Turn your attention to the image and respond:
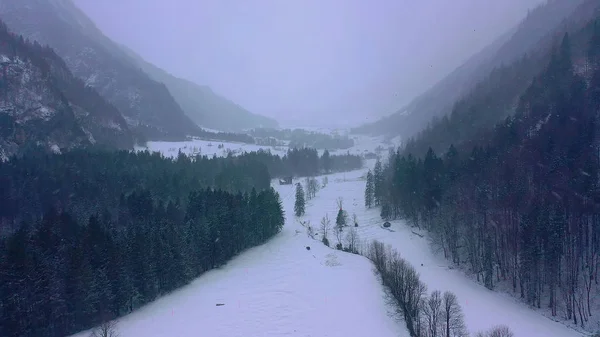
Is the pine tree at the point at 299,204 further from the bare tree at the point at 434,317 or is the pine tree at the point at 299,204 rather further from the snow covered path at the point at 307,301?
the bare tree at the point at 434,317

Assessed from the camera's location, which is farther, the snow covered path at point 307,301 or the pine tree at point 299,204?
the pine tree at point 299,204

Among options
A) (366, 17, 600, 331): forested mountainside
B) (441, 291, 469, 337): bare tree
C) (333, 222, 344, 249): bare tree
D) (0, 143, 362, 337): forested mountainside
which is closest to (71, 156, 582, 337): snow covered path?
(441, 291, 469, 337): bare tree

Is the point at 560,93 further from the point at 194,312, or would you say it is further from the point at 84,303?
the point at 84,303

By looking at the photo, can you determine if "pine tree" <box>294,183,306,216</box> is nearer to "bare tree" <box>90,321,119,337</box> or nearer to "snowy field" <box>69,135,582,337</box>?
"snowy field" <box>69,135,582,337</box>

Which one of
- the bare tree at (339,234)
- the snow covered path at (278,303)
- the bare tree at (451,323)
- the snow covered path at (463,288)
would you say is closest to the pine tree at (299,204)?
the snow covered path at (463,288)

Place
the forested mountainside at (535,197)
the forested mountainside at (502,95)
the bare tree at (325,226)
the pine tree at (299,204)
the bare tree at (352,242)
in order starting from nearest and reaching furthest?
the forested mountainside at (535,197)
the bare tree at (352,242)
the bare tree at (325,226)
the forested mountainside at (502,95)
the pine tree at (299,204)

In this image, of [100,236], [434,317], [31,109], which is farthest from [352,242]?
[31,109]

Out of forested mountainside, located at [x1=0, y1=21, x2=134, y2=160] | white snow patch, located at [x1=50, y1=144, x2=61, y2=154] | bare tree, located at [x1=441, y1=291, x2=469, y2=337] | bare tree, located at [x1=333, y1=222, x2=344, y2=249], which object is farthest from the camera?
Answer: white snow patch, located at [x1=50, y1=144, x2=61, y2=154]
